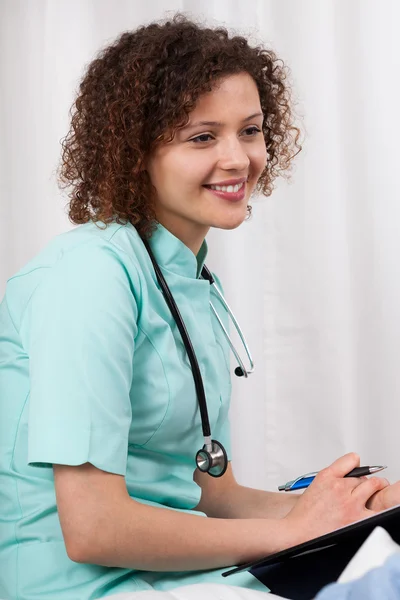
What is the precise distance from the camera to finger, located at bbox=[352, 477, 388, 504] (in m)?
1.06

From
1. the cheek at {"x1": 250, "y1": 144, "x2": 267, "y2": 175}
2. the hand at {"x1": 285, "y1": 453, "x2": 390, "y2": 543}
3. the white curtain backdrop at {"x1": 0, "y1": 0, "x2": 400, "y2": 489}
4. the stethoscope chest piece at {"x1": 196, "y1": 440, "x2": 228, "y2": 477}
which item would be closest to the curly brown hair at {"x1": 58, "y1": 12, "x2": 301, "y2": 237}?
the cheek at {"x1": 250, "y1": 144, "x2": 267, "y2": 175}

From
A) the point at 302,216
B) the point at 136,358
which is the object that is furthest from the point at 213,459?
the point at 302,216

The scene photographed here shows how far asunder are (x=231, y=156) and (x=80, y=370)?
38 cm

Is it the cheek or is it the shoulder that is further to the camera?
the cheek

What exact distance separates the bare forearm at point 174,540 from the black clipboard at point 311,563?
0.08 ft

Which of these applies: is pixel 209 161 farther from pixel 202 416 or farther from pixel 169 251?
pixel 202 416

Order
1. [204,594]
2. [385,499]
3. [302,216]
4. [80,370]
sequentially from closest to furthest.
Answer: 1. [204,594]
2. [80,370]
3. [385,499]
4. [302,216]

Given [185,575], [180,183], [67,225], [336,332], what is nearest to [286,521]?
[185,575]

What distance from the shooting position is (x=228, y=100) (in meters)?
1.18

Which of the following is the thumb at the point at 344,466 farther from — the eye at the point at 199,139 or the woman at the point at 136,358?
the eye at the point at 199,139

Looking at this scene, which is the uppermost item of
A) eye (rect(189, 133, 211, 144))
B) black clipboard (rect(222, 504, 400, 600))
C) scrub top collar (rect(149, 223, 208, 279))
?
eye (rect(189, 133, 211, 144))

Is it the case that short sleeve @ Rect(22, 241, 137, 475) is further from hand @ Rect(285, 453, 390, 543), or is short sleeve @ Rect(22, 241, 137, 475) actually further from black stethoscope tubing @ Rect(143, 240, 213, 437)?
hand @ Rect(285, 453, 390, 543)

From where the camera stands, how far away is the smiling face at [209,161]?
1169mm

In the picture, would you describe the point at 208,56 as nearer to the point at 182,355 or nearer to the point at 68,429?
the point at 182,355
